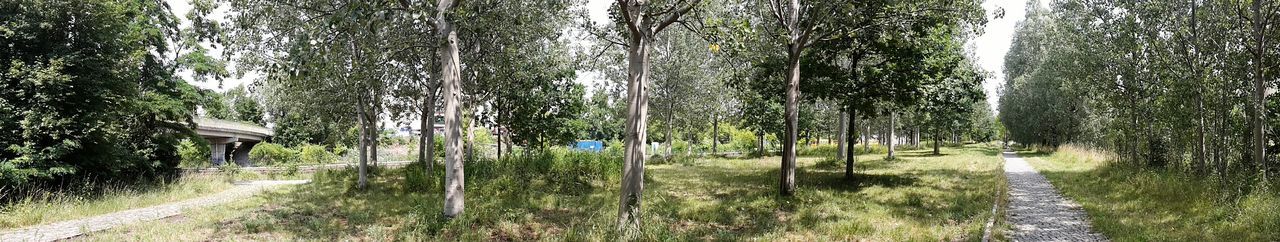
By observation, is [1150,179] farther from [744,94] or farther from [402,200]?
[402,200]

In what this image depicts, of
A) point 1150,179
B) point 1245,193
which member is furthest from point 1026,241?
point 1150,179

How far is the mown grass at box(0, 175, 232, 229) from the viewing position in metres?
9.80

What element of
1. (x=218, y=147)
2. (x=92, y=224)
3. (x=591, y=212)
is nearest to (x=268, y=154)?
(x=218, y=147)

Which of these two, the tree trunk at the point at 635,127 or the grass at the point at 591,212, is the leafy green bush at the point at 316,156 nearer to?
the grass at the point at 591,212

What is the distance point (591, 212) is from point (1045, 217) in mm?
6578

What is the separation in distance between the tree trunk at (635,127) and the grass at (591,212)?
10.4 inches

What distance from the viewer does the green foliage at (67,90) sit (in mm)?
11445

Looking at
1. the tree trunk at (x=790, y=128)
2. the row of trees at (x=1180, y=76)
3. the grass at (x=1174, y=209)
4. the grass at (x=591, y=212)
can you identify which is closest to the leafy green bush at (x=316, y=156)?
the grass at (x=591, y=212)

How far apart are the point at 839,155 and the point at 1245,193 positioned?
1630 cm

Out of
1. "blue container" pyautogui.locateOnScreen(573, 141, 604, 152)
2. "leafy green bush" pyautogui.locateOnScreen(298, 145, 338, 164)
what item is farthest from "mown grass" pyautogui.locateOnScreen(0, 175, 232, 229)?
"leafy green bush" pyautogui.locateOnScreen(298, 145, 338, 164)

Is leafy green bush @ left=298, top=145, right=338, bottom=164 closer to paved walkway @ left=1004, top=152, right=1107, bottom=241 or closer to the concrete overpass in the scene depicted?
the concrete overpass

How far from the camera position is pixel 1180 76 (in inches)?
456

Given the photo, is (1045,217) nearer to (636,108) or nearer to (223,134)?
(636,108)

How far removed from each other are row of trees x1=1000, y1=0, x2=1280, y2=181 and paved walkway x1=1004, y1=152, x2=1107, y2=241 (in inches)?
89.0
